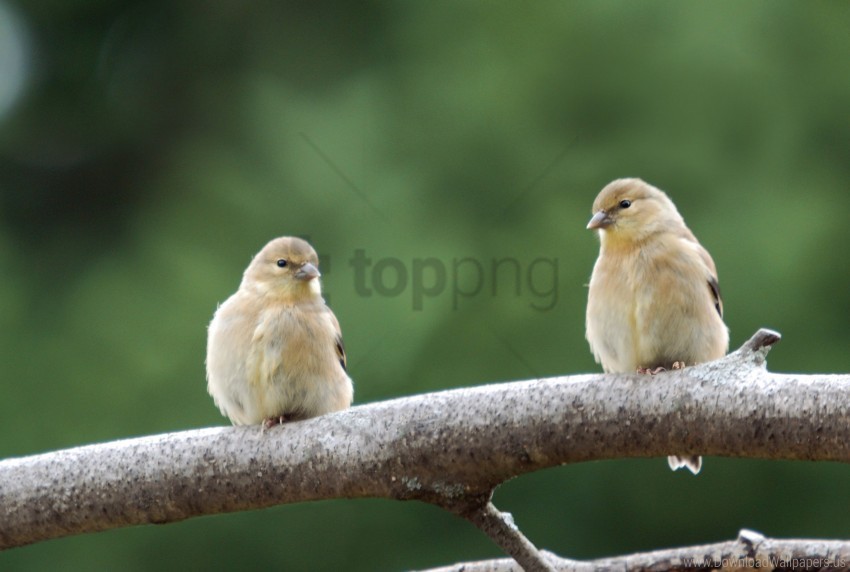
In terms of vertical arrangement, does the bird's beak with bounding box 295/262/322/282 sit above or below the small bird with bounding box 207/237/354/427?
above

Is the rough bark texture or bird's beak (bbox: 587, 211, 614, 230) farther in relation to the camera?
bird's beak (bbox: 587, 211, 614, 230)

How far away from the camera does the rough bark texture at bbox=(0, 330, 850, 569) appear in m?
2.92

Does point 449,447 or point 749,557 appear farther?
point 749,557

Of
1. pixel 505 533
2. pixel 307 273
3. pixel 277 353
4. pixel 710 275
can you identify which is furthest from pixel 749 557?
pixel 307 273

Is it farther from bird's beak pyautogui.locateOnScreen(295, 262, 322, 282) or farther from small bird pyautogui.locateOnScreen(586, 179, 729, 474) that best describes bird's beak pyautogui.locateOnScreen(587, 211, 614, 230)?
bird's beak pyautogui.locateOnScreen(295, 262, 322, 282)

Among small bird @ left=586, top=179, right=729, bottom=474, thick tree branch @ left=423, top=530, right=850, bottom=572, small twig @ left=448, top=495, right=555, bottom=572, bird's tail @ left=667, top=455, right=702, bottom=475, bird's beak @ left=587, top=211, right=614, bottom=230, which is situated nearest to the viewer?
small twig @ left=448, top=495, right=555, bottom=572

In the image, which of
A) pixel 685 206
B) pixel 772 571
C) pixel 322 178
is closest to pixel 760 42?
pixel 685 206

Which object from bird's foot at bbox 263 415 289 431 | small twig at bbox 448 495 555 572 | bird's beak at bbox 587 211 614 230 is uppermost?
bird's beak at bbox 587 211 614 230

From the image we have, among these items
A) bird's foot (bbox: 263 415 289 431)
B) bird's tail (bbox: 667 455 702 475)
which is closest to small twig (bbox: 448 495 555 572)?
bird's foot (bbox: 263 415 289 431)

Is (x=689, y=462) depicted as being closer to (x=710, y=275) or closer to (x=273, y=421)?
(x=710, y=275)

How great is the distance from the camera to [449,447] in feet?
10.4

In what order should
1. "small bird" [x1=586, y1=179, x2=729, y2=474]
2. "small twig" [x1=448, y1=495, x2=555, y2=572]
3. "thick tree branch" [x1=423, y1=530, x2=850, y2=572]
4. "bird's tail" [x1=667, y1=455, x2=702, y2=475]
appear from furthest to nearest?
"bird's tail" [x1=667, y1=455, x2=702, y2=475] → "small bird" [x1=586, y1=179, x2=729, y2=474] → "thick tree branch" [x1=423, y1=530, x2=850, y2=572] → "small twig" [x1=448, y1=495, x2=555, y2=572]

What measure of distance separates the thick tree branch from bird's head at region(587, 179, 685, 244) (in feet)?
4.66

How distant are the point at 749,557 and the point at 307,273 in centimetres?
233
